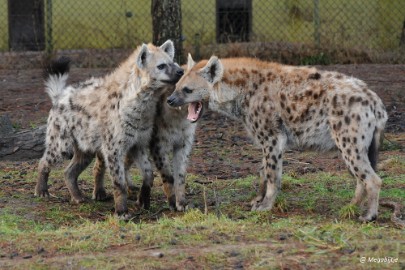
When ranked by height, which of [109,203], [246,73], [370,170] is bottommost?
[109,203]

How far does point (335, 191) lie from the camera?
20.0 ft

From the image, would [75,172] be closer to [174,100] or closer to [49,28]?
[174,100]

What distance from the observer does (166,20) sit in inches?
352

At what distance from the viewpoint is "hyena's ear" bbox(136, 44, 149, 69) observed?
5.86 meters

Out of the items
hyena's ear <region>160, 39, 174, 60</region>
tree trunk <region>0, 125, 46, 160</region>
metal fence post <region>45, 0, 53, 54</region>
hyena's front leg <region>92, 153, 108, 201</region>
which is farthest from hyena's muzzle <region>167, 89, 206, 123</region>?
metal fence post <region>45, 0, 53, 54</region>

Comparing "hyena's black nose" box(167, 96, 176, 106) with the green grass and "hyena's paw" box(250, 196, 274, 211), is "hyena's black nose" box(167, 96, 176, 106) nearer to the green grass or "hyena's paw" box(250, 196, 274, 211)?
the green grass

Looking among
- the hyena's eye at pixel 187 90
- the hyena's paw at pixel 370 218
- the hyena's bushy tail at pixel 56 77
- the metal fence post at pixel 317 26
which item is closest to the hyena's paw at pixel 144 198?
the hyena's eye at pixel 187 90

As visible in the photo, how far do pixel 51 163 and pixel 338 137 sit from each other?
2.10 m

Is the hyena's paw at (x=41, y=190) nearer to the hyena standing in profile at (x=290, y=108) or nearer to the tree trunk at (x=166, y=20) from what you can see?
the hyena standing in profile at (x=290, y=108)

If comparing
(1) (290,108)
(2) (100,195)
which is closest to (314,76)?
(1) (290,108)

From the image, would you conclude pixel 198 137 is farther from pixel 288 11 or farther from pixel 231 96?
pixel 288 11

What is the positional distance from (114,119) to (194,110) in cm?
51

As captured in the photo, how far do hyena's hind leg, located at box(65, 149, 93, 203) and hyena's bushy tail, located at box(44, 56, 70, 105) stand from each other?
474mm

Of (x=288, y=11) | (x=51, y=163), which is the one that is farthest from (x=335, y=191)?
(x=288, y=11)
